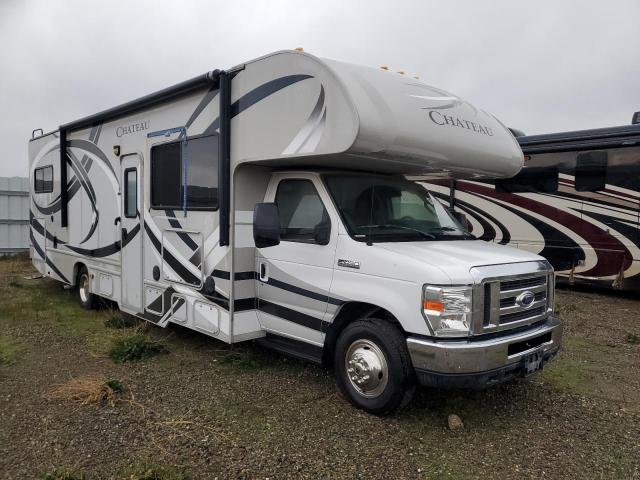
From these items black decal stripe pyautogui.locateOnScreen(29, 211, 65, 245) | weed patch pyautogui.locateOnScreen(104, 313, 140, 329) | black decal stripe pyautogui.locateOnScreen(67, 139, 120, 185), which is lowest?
weed patch pyautogui.locateOnScreen(104, 313, 140, 329)

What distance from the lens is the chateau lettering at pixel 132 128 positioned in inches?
255

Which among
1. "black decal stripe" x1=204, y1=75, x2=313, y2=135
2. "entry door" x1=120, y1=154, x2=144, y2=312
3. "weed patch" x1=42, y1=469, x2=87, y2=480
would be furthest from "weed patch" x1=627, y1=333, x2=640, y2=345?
"weed patch" x1=42, y1=469, x2=87, y2=480

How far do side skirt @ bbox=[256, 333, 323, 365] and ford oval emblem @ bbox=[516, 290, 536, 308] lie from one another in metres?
1.78

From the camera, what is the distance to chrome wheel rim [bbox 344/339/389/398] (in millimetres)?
4254

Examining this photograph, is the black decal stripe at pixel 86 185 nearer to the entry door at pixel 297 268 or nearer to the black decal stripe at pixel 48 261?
the black decal stripe at pixel 48 261

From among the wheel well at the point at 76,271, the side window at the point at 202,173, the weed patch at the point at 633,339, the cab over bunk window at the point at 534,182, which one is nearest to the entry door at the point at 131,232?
the side window at the point at 202,173

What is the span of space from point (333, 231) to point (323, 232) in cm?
10

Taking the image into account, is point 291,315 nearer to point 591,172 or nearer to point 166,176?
point 166,176

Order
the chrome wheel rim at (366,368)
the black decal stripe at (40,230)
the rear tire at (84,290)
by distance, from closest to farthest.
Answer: the chrome wheel rim at (366,368), the rear tire at (84,290), the black decal stripe at (40,230)

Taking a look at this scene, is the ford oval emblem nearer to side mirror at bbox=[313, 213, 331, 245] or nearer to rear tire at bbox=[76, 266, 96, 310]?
side mirror at bbox=[313, 213, 331, 245]

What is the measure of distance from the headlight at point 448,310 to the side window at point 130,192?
Result: 4296 mm

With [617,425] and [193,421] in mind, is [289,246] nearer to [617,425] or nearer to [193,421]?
[193,421]

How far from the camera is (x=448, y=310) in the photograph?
12.7 ft

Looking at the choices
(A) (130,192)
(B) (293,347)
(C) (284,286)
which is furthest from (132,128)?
(B) (293,347)
